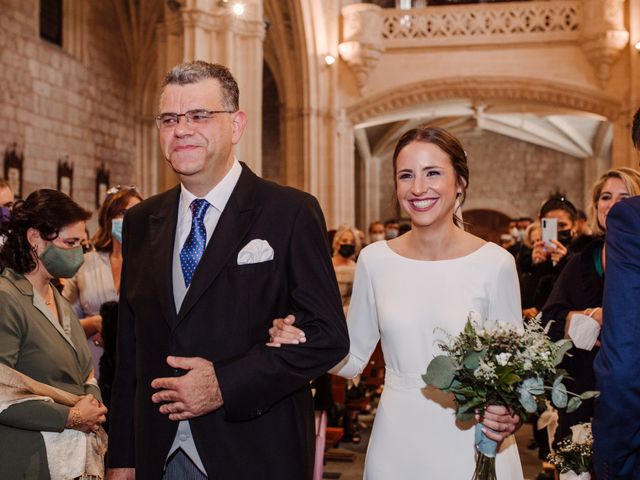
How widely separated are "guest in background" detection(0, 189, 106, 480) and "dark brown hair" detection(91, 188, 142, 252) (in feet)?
3.39

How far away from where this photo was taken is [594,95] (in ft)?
48.1

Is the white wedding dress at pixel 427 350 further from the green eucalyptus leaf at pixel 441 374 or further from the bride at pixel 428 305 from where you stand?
the green eucalyptus leaf at pixel 441 374

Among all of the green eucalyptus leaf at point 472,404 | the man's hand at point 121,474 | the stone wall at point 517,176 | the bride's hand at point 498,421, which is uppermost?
the stone wall at point 517,176

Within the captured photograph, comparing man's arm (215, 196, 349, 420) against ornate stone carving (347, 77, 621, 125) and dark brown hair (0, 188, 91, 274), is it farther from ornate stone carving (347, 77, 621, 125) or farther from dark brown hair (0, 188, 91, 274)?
ornate stone carving (347, 77, 621, 125)

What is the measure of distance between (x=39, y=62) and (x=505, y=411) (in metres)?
12.0

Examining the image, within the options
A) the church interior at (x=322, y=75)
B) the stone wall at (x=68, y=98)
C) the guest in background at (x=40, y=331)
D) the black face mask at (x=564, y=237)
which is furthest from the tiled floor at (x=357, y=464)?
the stone wall at (x=68, y=98)

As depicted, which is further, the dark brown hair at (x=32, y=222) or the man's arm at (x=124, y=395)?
the dark brown hair at (x=32, y=222)

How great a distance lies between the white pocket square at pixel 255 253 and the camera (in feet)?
6.44

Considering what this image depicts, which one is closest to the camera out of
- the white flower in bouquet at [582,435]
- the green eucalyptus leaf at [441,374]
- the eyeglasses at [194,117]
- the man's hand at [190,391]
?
the man's hand at [190,391]

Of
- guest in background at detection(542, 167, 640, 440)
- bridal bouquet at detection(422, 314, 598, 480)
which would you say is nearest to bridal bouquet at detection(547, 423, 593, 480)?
guest in background at detection(542, 167, 640, 440)

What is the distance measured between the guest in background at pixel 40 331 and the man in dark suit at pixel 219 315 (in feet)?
1.94

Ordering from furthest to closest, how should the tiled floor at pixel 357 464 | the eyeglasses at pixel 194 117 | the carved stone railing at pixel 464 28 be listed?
the carved stone railing at pixel 464 28 < the tiled floor at pixel 357 464 < the eyeglasses at pixel 194 117

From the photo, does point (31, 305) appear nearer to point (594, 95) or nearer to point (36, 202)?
point (36, 202)

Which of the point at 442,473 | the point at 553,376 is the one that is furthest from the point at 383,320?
the point at 553,376
